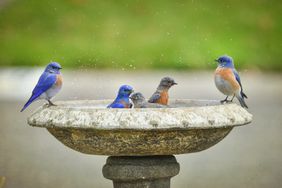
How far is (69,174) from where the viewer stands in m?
7.18

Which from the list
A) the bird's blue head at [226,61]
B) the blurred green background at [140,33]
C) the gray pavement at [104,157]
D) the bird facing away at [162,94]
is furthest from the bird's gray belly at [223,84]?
the blurred green background at [140,33]

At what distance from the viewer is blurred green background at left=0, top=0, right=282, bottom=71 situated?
15906mm

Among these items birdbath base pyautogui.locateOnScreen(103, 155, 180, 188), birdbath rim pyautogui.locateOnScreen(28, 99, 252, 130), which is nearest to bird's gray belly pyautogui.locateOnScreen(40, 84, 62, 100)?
birdbath rim pyautogui.locateOnScreen(28, 99, 252, 130)

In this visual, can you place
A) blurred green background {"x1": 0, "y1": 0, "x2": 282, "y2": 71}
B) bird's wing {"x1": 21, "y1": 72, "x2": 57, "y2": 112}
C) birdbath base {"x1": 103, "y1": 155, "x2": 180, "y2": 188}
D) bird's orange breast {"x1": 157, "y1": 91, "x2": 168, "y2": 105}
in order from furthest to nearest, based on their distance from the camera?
1. blurred green background {"x1": 0, "y1": 0, "x2": 282, "y2": 71}
2. bird's orange breast {"x1": 157, "y1": 91, "x2": 168, "y2": 105}
3. bird's wing {"x1": 21, "y1": 72, "x2": 57, "y2": 112}
4. birdbath base {"x1": 103, "y1": 155, "x2": 180, "y2": 188}

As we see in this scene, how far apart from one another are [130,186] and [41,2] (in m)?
15.5

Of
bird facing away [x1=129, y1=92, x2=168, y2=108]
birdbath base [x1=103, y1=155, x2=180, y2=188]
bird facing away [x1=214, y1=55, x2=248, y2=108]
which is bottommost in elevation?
birdbath base [x1=103, y1=155, x2=180, y2=188]

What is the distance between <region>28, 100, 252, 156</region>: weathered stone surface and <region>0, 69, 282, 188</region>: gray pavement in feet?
8.86

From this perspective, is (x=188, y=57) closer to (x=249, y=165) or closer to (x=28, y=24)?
(x=28, y=24)

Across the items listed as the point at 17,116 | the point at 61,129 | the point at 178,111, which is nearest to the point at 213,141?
the point at 178,111

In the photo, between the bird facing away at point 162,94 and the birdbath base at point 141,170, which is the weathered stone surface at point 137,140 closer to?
the birdbath base at point 141,170

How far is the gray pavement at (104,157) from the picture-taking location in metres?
6.85

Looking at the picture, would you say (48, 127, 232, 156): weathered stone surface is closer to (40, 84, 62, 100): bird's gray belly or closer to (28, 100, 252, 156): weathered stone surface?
(28, 100, 252, 156): weathered stone surface

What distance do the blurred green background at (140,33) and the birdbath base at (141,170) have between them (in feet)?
35.8

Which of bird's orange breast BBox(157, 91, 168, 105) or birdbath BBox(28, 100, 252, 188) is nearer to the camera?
birdbath BBox(28, 100, 252, 188)
